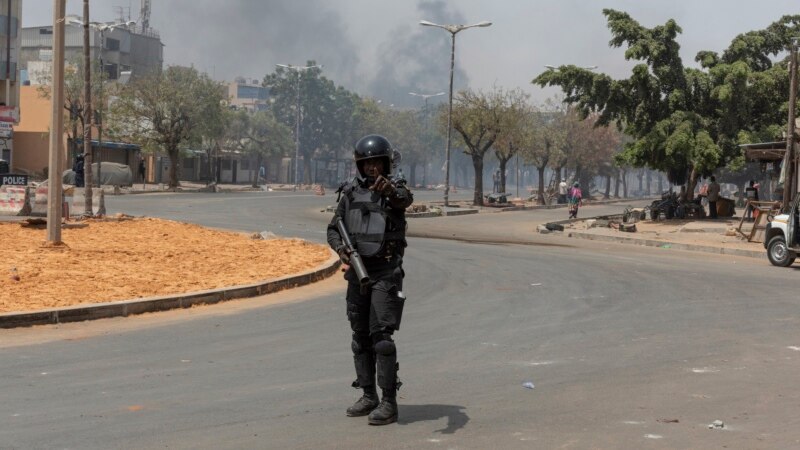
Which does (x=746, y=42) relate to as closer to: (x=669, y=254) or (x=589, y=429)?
(x=669, y=254)

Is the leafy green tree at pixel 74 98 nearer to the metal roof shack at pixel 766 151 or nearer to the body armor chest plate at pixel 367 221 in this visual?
the metal roof shack at pixel 766 151

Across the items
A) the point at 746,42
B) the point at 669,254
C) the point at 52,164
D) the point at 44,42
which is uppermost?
the point at 44,42

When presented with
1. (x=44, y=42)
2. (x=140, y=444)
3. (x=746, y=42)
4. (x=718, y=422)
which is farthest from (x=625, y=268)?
(x=44, y=42)

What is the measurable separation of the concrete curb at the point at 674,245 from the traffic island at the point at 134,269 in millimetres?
11748

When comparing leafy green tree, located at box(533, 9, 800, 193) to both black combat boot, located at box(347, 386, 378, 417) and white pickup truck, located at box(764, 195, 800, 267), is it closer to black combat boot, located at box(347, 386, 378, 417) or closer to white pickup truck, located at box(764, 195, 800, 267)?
white pickup truck, located at box(764, 195, 800, 267)

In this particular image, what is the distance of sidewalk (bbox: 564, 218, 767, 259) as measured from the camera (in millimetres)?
26797

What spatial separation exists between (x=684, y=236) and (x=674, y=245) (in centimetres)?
387

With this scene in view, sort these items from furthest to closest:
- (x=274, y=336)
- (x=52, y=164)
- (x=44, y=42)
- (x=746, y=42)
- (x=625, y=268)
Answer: (x=44, y=42)
(x=746, y=42)
(x=625, y=268)
(x=52, y=164)
(x=274, y=336)

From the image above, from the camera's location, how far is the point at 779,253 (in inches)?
830

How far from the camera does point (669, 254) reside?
2436cm

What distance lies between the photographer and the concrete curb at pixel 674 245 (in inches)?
1008

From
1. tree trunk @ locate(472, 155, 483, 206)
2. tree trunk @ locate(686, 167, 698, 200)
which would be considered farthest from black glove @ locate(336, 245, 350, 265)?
tree trunk @ locate(472, 155, 483, 206)

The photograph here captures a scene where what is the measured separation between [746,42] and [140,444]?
40.5 metres

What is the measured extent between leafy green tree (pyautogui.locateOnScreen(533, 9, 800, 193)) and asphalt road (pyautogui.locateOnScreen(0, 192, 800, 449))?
24723 mm
